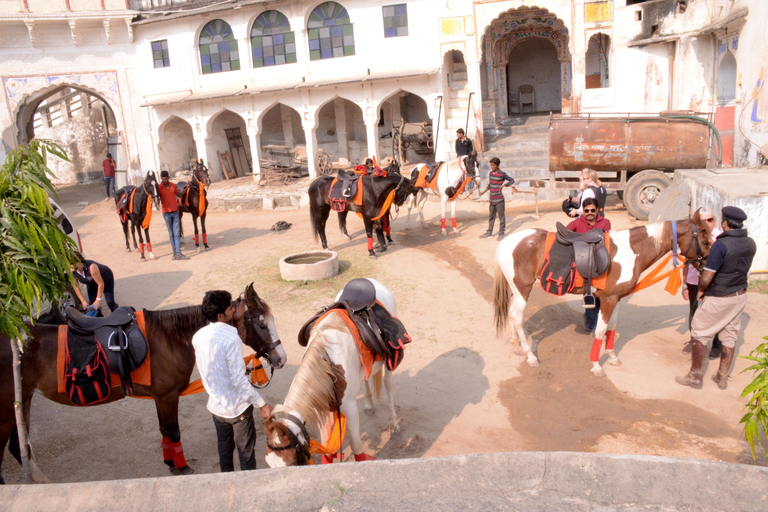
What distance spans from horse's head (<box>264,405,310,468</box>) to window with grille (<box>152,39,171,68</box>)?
19.9 meters

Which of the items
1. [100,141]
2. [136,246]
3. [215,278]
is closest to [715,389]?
[215,278]

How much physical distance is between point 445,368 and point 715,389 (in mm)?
2561

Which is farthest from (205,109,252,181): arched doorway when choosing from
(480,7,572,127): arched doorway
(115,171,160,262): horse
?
(115,171,160,262): horse

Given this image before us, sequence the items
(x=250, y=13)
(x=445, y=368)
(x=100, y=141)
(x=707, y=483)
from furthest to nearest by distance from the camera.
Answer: (x=100, y=141) < (x=250, y=13) < (x=445, y=368) < (x=707, y=483)

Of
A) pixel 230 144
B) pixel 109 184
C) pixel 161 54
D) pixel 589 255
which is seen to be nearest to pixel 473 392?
pixel 589 255

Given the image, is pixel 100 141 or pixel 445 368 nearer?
pixel 445 368

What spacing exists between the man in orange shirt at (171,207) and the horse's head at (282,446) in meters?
8.12

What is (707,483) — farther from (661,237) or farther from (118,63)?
(118,63)

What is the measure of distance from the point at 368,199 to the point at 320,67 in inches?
408

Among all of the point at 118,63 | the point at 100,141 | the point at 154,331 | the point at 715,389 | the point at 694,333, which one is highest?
the point at 118,63

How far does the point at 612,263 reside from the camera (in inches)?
222

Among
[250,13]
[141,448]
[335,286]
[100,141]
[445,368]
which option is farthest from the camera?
[100,141]

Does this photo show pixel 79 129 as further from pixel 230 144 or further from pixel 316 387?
pixel 316 387

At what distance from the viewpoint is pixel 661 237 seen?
5.54 m
